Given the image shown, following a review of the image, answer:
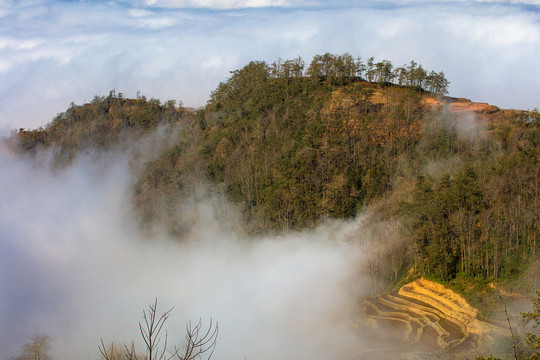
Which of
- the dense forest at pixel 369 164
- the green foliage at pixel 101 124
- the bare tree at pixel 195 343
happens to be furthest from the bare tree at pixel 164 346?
the green foliage at pixel 101 124

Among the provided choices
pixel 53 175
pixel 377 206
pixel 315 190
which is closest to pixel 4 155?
pixel 53 175

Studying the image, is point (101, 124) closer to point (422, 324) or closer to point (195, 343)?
point (422, 324)

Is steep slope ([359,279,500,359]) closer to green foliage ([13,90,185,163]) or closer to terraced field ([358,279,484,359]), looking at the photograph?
A: terraced field ([358,279,484,359])

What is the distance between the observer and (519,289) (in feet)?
110

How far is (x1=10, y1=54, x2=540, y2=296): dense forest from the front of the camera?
39.5 metres

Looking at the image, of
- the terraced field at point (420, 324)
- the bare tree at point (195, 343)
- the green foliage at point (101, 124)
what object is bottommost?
the terraced field at point (420, 324)

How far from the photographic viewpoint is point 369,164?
61.2m

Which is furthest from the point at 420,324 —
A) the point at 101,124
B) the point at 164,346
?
the point at 101,124

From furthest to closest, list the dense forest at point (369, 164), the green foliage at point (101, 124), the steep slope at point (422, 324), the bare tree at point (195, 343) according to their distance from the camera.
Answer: the green foliage at point (101, 124) < the dense forest at point (369, 164) < the steep slope at point (422, 324) < the bare tree at point (195, 343)

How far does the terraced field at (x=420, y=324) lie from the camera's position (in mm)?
32000

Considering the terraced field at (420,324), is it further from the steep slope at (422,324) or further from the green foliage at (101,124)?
the green foliage at (101,124)

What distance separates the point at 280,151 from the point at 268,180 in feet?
18.8

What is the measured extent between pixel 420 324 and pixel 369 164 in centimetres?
2927

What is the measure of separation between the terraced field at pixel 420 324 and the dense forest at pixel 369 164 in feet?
8.99
